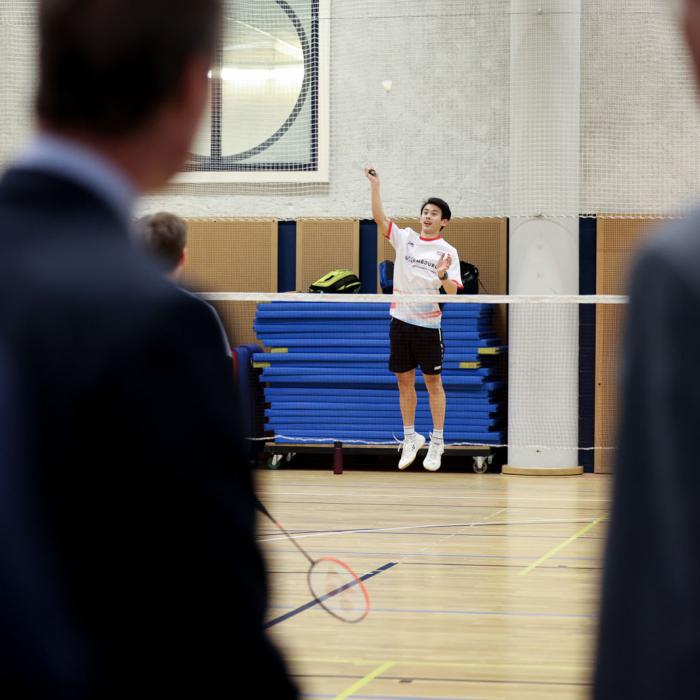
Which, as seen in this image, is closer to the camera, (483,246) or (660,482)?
(660,482)

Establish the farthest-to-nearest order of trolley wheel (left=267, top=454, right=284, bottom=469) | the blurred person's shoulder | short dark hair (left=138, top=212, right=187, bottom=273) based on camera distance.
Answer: trolley wheel (left=267, top=454, right=284, bottom=469) → short dark hair (left=138, top=212, right=187, bottom=273) → the blurred person's shoulder

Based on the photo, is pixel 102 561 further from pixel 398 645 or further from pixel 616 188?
pixel 616 188

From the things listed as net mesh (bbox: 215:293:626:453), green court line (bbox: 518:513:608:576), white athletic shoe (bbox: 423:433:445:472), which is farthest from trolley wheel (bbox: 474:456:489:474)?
green court line (bbox: 518:513:608:576)

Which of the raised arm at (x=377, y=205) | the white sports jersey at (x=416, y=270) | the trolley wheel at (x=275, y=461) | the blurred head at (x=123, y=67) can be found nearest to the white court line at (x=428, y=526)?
the white sports jersey at (x=416, y=270)

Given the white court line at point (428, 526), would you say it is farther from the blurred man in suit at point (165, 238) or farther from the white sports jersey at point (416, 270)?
the blurred man in suit at point (165, 238)

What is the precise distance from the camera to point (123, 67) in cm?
106

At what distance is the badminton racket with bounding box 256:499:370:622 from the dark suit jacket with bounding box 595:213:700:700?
12.7 feet

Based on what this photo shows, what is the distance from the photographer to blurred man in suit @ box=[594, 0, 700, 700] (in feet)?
2.95

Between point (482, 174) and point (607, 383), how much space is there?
7.65 feet

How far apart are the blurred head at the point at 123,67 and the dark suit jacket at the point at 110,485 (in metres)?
0.12

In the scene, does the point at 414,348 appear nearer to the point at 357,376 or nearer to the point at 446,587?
the point at 357,376

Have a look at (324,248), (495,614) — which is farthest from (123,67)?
(324,248)

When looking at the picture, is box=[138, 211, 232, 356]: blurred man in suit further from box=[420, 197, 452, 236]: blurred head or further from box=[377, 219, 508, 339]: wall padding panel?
box=[377, 219, 508, 339]: wall padding panel

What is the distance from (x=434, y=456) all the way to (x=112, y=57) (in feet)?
33.1
